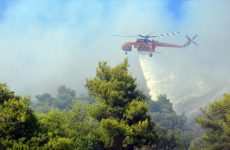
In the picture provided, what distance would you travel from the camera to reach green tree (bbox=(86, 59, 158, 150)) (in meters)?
46.9

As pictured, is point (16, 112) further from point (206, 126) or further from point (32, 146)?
point (206, 126)

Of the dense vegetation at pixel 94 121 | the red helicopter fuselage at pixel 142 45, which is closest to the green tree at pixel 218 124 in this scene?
the dense vegetation at pixel 94 121

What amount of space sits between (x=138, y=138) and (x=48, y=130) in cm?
1207

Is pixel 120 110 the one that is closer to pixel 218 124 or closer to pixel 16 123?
pixel 16 123

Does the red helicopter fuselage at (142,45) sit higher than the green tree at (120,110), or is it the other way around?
the red helicopter fuselage at (142,45)

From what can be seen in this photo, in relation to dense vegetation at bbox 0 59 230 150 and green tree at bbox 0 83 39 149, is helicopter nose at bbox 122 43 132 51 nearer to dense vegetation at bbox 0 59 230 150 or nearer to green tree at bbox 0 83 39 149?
dense vegetation at bbox 0 59 230 150

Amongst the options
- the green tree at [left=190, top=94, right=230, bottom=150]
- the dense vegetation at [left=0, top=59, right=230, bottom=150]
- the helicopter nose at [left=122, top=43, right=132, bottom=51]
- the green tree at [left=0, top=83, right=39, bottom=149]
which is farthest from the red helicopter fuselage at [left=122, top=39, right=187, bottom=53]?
the green tree at [left=0, top=83, right=39, bottom=149]

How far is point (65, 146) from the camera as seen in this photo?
36938 mm

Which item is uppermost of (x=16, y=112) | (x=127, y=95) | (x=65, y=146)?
(x=127, y=95)

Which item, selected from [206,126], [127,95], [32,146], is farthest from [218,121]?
[32,146]

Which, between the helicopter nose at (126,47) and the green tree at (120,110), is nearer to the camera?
the green tree at (120,110)

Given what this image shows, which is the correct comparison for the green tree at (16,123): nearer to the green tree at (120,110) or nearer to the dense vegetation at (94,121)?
the dense vegetation at (94,121)

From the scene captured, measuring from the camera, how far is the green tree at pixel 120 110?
46934 millimetres

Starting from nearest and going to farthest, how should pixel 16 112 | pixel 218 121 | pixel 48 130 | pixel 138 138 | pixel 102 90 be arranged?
pixel 16 112 → pixel 48 130 → pixel 138 138 → pixel 102 90 → pixel 218 121
